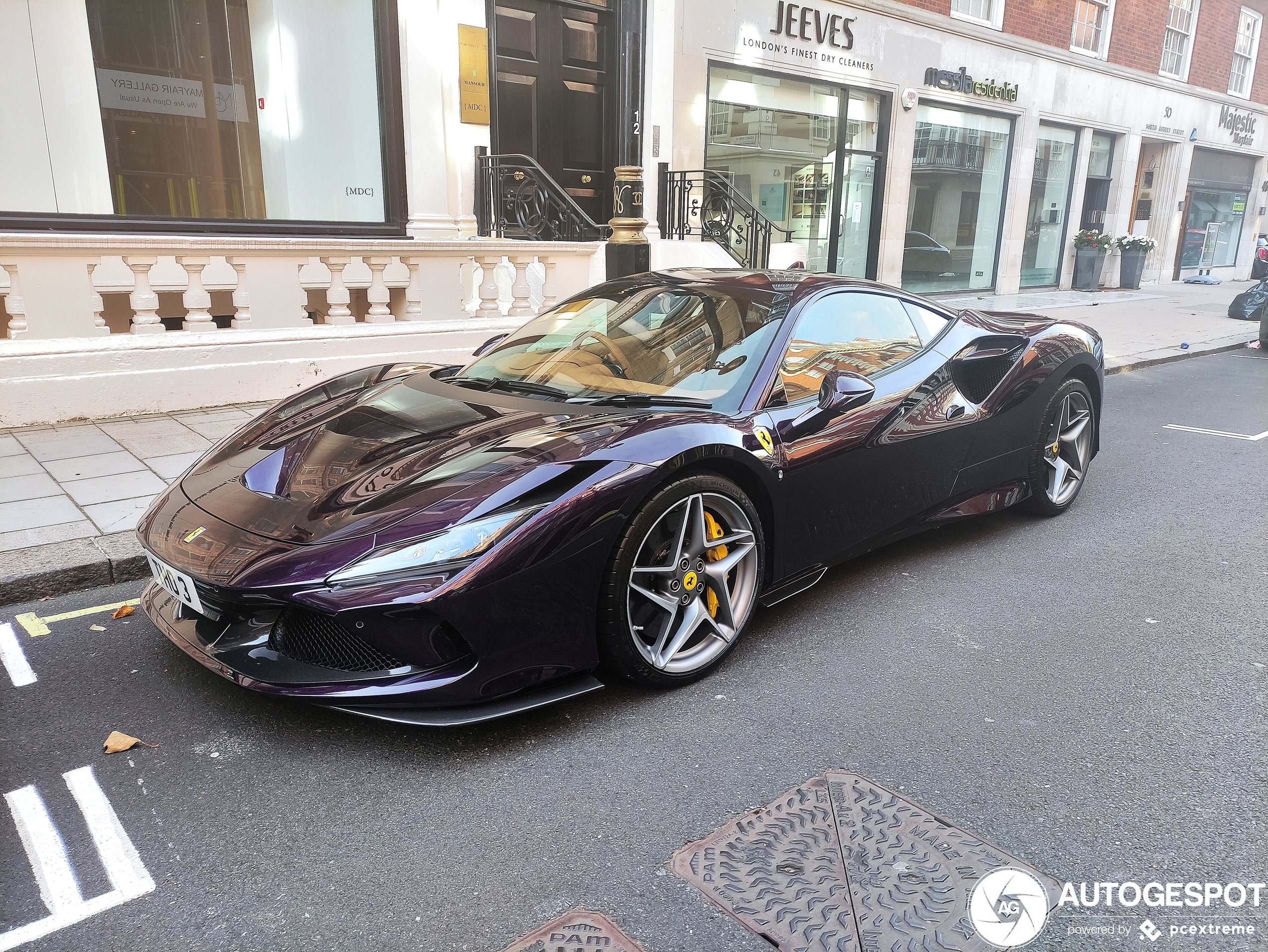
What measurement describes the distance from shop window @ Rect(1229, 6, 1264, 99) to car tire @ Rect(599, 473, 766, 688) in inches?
1063

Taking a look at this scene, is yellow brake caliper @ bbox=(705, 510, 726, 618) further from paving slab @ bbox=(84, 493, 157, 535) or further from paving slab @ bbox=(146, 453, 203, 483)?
paving slab @ bbox=(146, 453, 203, 483)

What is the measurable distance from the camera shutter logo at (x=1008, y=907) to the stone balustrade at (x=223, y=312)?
640cm

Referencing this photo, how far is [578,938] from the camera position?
197 cm

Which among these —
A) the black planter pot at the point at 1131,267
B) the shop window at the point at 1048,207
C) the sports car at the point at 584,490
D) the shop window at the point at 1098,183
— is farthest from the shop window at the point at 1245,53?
the sports car at the point at 584,490

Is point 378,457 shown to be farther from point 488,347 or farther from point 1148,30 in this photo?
point 1148,30

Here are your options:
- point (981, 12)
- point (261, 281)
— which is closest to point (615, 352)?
point (261, 281)

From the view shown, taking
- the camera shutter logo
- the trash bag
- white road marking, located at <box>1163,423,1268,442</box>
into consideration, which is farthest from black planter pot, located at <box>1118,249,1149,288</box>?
the camera shutter logo

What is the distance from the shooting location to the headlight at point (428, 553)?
2449 millimetres

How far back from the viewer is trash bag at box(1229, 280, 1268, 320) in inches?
596

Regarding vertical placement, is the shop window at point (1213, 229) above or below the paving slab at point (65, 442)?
above

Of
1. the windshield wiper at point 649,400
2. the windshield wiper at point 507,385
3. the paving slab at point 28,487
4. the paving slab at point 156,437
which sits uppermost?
the windshield wiper at point 649,400

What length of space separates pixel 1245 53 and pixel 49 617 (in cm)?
2961

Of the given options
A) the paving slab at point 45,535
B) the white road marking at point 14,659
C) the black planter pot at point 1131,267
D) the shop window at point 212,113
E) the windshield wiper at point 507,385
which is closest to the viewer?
the white road marking at point 14,659

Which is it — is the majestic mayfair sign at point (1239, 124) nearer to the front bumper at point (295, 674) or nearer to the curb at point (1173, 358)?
the curb at point (1173, 358)
